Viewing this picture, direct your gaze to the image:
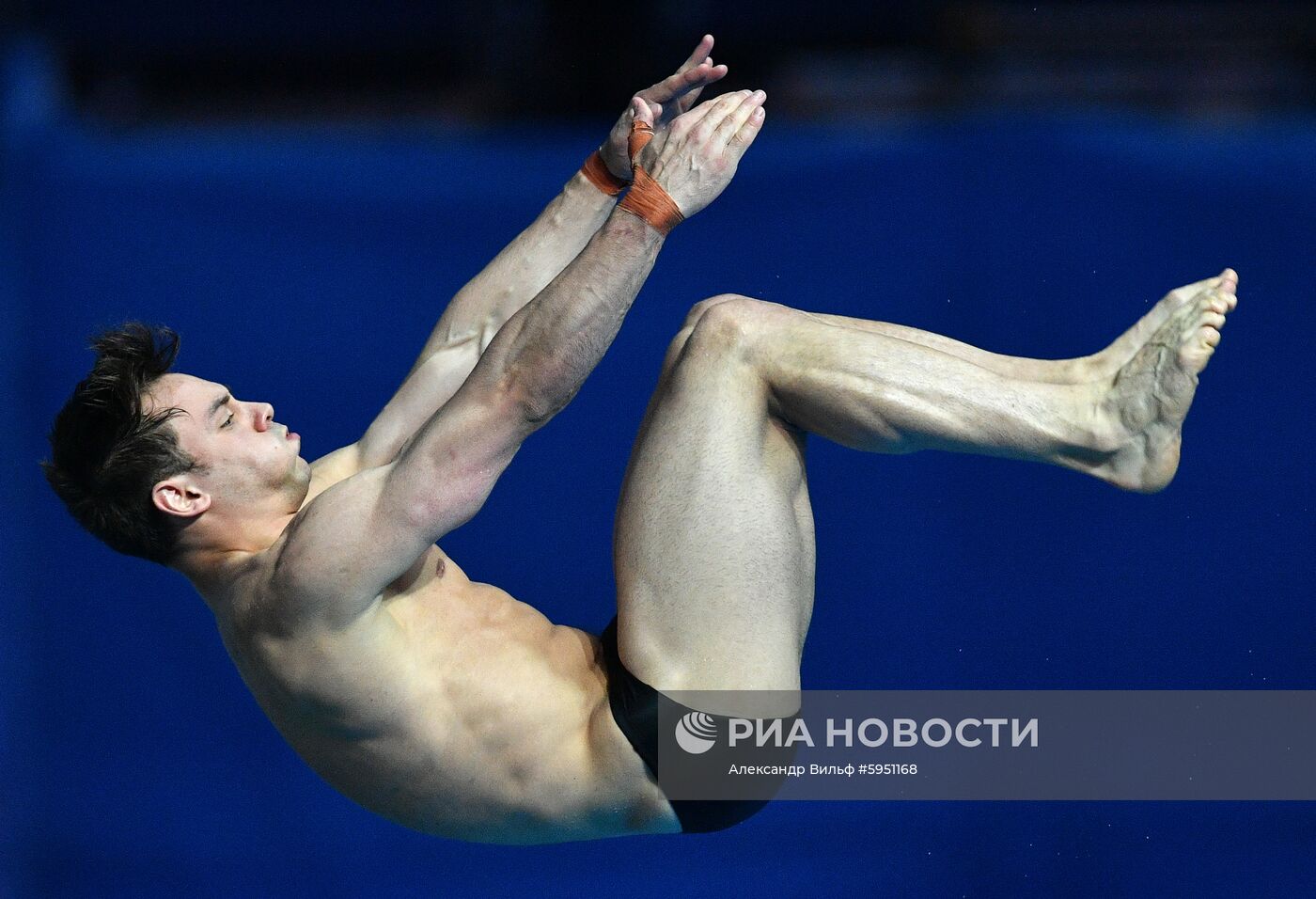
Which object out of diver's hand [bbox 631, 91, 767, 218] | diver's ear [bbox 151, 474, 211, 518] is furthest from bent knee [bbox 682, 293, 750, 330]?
diver's ear [bbox 151, 474, 211, 518]

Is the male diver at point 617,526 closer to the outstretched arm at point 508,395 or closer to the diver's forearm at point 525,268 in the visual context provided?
the outstretched arm at point 508,395

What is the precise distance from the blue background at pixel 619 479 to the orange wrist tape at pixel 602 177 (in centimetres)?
109

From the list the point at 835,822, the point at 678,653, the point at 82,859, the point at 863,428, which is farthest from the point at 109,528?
the point at 835,822

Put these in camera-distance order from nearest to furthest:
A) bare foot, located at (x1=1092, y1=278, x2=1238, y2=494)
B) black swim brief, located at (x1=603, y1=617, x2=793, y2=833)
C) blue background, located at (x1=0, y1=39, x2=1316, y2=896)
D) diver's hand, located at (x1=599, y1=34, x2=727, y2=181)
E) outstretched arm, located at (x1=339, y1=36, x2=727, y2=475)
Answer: bare foot, located at (x1=1092, y1=278, x2=1238, y2=494) < black swim brief, located at (x1=603, y1=617, x2=793, y2=833) < diver's hand, located at (x1=599, y1=34, x2=727, y2=181) < outstretched arm, located at (x1=339, y1=36, x2=727, y2=475) < blue background, located at (x1=0, y1=39, x2=1316, y2=896)

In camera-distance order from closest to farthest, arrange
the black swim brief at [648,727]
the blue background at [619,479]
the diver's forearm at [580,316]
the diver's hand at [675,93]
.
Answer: the diver's forearm at [580,316] < the black swim brief at [648,727] < the diver's hand at [675,93] < the blue background at [619,479]

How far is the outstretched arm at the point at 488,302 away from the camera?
2.62 meters

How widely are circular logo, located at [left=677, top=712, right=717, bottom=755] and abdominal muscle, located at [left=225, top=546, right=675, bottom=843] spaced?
0.10 metres

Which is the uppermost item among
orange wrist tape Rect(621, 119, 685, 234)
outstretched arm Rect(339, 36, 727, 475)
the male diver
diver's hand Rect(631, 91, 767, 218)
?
outstretched arm Rect(339, 36, 727, 475)

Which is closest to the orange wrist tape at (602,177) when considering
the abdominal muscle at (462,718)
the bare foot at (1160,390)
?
the abdominal muscle at (462,718)

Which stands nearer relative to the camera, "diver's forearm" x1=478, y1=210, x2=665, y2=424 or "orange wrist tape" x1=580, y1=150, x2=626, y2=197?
"diver's forearm" x1=478, y1=210, x2=665, y2=424

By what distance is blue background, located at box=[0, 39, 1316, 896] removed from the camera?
3.60 metres

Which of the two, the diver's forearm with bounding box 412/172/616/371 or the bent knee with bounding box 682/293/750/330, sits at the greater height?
the diver's forearm with bounding box 412/172/616/371

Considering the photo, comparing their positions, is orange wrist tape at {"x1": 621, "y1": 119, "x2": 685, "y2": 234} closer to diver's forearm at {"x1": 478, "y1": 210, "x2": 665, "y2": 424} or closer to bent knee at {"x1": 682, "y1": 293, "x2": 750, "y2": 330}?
diver's forearm at {"x1": 478, "y1": 210, "x2": 665, "y2": 424}

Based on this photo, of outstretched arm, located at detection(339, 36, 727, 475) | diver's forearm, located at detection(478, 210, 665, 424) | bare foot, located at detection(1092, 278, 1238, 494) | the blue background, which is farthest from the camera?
the blue background
